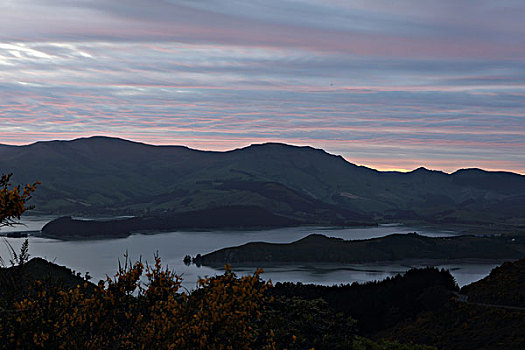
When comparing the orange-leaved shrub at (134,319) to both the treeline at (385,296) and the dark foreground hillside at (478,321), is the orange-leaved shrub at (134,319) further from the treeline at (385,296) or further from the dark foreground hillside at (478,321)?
the treeline at (385,296)

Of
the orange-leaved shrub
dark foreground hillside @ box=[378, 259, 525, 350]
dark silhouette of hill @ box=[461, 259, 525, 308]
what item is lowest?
dark foreground hillside @ box=[378, 259, 525, 350]

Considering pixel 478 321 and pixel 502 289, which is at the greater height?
pixel 502 289

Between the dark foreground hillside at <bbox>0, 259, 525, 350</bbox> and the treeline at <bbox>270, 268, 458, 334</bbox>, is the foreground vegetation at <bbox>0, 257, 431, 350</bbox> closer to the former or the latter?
the dark foreground hillside at <bbox>0, 259, 525, 350</bbox>

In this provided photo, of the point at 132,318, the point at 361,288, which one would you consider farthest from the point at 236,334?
the point at 361,288

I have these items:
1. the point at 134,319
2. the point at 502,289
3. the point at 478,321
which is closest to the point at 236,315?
the point at 134,319

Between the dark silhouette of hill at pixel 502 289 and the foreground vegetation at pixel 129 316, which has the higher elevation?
the foreground vegetation at pixel 129 316

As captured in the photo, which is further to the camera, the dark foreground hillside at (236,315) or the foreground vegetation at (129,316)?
the dark foreground hillside at (236,315)

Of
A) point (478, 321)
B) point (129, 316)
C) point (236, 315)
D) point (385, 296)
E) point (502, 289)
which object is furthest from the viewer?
point (385, 296)

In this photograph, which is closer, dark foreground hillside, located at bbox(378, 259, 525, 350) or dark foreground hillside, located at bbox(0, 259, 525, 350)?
dark foreground hillside, located at bbox(0, 259, 525, 350)

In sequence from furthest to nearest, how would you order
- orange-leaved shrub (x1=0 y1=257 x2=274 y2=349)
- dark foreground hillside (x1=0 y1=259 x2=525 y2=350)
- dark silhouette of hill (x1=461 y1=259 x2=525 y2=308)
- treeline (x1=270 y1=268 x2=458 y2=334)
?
1. treeline (x1=270 y1=268 x2=458 y2=334)
2. dark silhouette of hill (x1=461 y1=259 x2=525 y2=308)
3. dark foreground hillside (x1=0 y1=259 x2=525 y2=350)
4. orange-leaved shrub (x1=0 y1=257 x2=274 y2=349)

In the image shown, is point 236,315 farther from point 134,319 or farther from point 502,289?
point 502,289

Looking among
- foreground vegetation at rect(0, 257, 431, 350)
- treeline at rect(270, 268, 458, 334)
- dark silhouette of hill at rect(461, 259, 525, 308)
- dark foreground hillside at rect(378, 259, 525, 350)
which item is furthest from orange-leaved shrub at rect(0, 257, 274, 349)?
dark silhouette of hill at rect(461, 259, 525, 308)

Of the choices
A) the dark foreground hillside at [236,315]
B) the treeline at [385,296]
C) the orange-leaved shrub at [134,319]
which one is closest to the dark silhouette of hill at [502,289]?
the dark foreground hillside at [236,315]

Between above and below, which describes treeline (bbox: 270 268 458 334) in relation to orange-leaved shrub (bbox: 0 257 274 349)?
below
